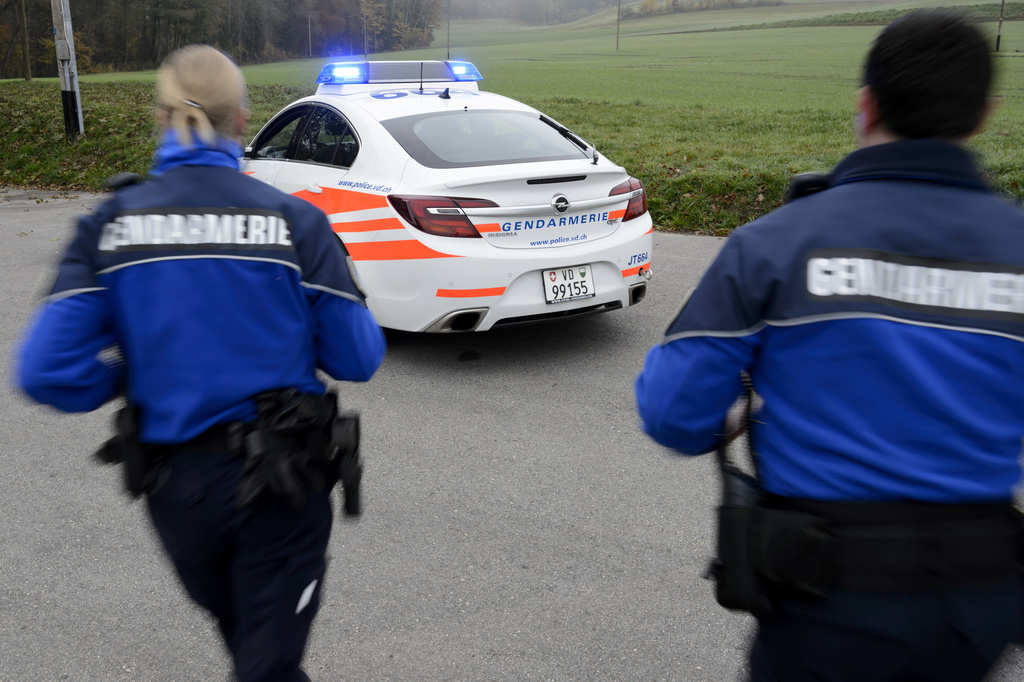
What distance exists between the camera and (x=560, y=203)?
4996 millimetres

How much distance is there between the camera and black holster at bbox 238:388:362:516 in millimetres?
1771

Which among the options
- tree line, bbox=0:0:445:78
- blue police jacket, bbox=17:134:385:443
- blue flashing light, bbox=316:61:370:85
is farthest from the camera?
tree line, bbox=0:0:445:78

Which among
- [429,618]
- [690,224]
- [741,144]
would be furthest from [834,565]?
[741,144]

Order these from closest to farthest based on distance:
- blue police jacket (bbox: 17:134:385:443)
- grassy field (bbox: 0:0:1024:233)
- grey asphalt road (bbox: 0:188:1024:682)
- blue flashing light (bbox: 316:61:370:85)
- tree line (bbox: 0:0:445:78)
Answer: blue police jacket (bbox: 17:134:385:443)
grey asphalt road (bbox: 0:188:1024:682)
blue flashing light (bbox: 316:61:370:85)
grassy field (bbox: 0:0:1024:233)
tree line (bbox: 0:0:445:78)

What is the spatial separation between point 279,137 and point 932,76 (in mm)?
5869

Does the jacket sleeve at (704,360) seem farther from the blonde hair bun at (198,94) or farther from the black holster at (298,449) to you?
the blonde hair bun at (198,94)

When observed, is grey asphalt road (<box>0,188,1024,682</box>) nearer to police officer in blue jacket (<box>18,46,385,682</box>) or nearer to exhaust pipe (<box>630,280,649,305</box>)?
police officer in blue jacket (<box>18,46,385,682</box>)

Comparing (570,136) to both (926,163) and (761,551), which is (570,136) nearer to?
(926,163)

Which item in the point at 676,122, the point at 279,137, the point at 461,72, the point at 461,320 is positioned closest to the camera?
the point at 461,320

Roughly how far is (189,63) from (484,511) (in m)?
2.29

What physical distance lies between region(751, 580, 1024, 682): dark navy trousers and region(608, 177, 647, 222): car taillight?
4.13m

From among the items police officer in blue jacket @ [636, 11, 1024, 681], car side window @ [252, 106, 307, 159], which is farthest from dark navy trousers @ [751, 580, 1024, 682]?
car side window @ [252, 106, 307, 159]

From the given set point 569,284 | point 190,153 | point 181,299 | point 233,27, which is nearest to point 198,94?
point 190,153

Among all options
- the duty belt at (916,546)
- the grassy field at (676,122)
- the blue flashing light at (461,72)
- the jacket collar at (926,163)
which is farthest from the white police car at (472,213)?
the duty belt at (916,546)
